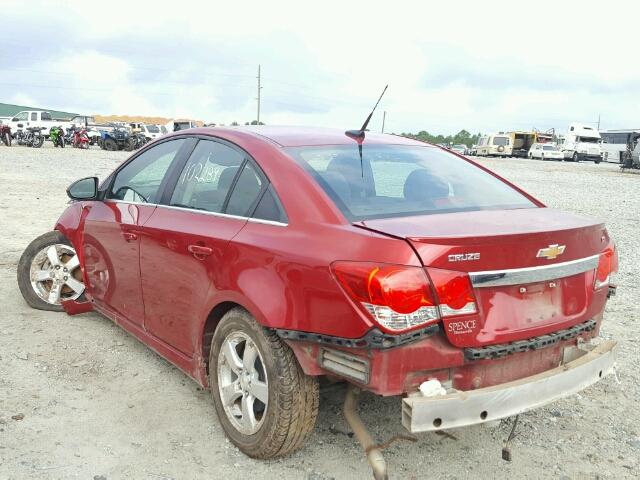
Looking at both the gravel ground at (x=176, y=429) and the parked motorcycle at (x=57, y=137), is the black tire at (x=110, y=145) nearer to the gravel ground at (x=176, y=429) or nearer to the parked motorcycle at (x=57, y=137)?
the parked motorcycle at (x=57, y=137)

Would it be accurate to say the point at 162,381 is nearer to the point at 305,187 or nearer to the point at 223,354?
the point at 223,354

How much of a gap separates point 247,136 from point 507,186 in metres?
1.54

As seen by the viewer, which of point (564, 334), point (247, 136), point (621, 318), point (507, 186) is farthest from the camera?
point (621, 318)

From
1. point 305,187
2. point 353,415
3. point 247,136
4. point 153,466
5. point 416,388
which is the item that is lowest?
point 153,466

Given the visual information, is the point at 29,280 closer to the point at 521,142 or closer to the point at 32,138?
the point at 32,138

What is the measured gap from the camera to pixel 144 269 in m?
3.75

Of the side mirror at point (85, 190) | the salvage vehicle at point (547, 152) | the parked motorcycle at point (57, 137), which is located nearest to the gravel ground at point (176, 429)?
the side mirror at point (85, 190)

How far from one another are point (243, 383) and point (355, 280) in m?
0.96

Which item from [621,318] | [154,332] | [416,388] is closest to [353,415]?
[416,388]

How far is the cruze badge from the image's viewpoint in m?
2.38

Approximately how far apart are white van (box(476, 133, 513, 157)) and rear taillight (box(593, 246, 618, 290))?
5018 centimetres

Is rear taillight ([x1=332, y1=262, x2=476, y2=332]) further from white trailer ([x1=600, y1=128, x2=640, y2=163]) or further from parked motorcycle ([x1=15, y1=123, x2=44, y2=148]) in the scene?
white trailer ([x1=600, y1=128, x2=640, y2=163])

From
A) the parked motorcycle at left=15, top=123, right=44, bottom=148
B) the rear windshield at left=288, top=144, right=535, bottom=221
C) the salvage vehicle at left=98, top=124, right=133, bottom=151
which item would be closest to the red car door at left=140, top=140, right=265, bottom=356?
the rear windshield at left=288, top=144, right=535, bottom=221

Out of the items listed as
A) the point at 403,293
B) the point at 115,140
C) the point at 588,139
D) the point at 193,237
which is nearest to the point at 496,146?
the point at 588,139
